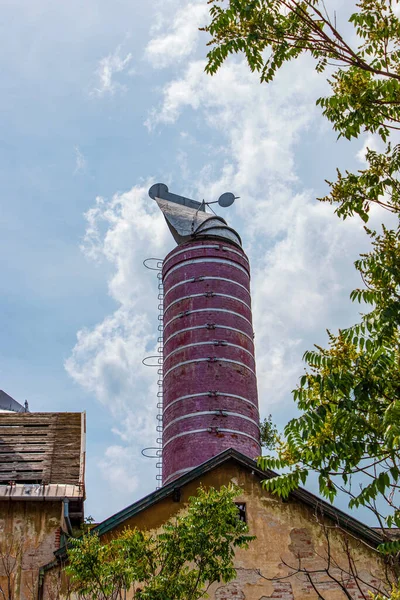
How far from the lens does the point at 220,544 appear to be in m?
10.3

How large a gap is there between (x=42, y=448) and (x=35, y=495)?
240 centimetres

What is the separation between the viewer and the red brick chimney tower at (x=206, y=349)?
94.0 feet

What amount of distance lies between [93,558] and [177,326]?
21409mm

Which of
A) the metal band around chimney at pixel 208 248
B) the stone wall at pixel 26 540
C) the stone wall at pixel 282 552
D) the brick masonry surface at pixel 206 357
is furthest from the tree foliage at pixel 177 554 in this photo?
the metal band around chimney at pixel 208 248

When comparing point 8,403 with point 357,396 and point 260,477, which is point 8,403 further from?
point 357,396

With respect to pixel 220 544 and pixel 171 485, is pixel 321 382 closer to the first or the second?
pixel 220 544

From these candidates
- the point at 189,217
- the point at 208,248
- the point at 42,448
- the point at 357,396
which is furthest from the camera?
the point at 189,217

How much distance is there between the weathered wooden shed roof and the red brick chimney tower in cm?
1065

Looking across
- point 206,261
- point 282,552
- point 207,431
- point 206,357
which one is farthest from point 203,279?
point 282,552

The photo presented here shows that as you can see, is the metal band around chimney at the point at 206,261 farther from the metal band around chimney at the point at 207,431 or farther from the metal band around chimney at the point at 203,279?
the metal band around chimney at the point at 207,431

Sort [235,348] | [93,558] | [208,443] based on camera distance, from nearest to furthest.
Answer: [93,558] → [208,443] → [235,348]

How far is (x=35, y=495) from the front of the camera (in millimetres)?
14711

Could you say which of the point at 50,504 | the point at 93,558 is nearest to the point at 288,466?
the point at 93,558

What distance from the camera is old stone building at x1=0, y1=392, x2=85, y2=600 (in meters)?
14.1
